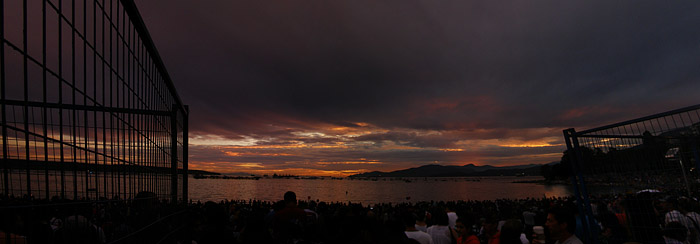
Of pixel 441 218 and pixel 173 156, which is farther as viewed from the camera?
pixel 441 218

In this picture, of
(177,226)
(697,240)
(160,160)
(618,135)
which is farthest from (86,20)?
(697,240)

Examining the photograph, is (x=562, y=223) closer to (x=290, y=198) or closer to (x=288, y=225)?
(x=288, y=225)

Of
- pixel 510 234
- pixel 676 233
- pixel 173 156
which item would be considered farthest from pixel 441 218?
pixel 173 156

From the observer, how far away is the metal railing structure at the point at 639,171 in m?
4.34

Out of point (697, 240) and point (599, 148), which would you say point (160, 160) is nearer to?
point (599, 148)

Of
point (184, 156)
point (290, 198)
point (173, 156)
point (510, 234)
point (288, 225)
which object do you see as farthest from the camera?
point (290, 198)

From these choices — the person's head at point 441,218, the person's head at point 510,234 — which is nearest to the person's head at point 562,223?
the person's head at point 510,234

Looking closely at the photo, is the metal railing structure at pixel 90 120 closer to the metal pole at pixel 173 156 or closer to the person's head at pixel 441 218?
the metal pole at pixel 173 156

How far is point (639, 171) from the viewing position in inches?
185

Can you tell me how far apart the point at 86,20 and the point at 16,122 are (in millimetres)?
641

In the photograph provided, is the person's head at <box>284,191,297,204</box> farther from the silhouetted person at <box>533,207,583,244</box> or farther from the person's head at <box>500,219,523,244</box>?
the silhouetted person at <box>533,207,583,244</box>

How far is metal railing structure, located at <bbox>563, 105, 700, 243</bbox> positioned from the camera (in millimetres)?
4344

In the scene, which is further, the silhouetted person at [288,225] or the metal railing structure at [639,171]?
the silhouetted person at [288,225]

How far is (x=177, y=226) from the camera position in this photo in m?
5.34
